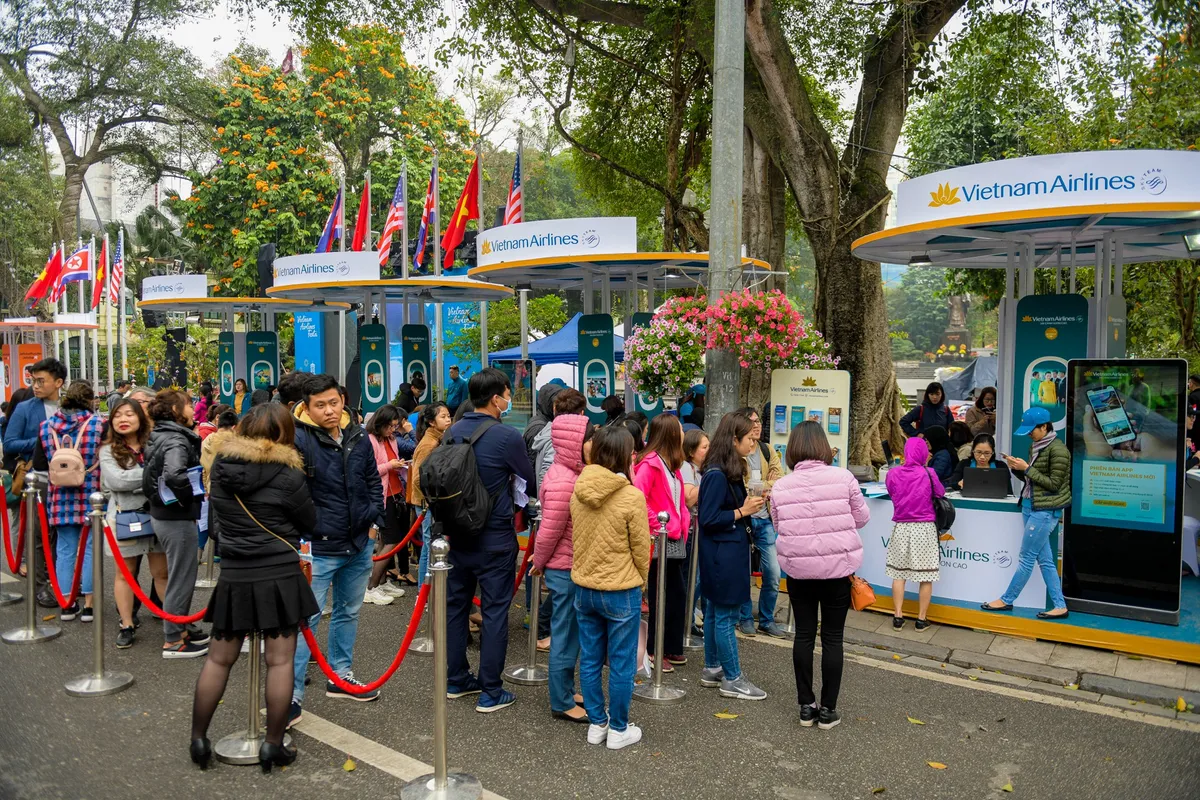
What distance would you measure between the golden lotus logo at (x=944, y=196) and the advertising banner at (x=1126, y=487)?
1.71 metres

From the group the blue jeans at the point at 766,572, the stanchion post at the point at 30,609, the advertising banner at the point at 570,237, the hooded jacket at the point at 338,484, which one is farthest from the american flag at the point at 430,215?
the hooded jacket at the point at 338,484

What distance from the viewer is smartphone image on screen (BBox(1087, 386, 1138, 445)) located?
6758mm

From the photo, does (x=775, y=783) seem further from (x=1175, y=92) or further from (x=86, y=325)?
(x=86, y=325)

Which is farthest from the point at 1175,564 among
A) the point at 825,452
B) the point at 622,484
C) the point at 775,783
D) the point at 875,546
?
the point at 622,484

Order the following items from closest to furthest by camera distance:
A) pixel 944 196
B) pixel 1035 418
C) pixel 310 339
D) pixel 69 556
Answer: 1. pixel 1035 418
2. pixel 69 556
3. pixel 944 196
4. pixel 310 339

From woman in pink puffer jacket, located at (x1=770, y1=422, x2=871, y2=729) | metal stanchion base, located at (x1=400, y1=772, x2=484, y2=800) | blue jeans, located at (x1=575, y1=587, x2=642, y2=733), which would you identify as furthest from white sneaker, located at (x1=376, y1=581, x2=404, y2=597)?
woman in pink puffer jacket, located at (x1=770, y1=422, x2=871, y2=729)

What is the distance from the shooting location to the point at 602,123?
2038 centimetres

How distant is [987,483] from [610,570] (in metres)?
3.94

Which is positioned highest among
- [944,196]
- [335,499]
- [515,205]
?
[515,205]

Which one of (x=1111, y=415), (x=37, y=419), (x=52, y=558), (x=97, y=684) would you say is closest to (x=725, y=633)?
(x=1111, y=415)

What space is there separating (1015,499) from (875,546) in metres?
1.15

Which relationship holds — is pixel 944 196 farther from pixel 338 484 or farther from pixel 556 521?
pixel 338 484

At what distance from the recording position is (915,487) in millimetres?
6855

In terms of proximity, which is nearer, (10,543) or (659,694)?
(659,694)
